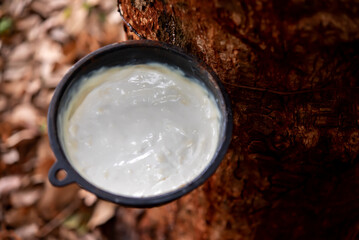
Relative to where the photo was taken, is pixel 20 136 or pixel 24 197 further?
pixel 20 136

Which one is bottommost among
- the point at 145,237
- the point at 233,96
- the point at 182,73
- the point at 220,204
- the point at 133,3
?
the point at 145,237

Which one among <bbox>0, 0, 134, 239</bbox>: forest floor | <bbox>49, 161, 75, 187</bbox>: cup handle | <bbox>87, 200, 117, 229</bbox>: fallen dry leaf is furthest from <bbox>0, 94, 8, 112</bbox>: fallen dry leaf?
<bbox>49, 161, 75, 187</bbox>: cup handle

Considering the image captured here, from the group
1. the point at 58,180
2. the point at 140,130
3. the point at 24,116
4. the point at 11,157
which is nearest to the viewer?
the point at 58,180

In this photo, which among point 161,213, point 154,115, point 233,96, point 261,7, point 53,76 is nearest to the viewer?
point 261,7

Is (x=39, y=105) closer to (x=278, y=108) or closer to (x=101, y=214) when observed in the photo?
(x=101, y=214)

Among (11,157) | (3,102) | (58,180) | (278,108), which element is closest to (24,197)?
(11,157)

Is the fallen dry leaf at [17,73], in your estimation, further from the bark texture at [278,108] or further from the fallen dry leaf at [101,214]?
the bark texture at [278,108]

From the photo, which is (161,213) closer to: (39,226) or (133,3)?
(39,226)

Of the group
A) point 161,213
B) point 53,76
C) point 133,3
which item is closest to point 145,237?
point 161,213
